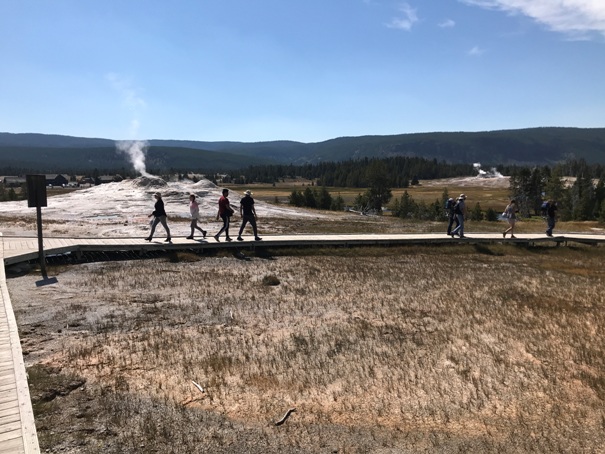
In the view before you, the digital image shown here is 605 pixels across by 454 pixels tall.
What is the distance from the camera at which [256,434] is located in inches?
266

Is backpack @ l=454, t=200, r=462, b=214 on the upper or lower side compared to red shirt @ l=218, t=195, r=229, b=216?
lower

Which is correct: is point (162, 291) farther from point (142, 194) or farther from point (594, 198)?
point (594, 198)

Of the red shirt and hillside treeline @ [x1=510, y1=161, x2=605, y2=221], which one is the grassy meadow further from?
hillside treeline @ [x1=510, y1=161, x2=605, y2=221]

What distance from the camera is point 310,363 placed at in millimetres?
9219

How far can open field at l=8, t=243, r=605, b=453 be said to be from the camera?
22.3 feet

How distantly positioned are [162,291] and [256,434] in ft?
27.4

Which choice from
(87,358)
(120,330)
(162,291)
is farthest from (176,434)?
Result: (162,291)

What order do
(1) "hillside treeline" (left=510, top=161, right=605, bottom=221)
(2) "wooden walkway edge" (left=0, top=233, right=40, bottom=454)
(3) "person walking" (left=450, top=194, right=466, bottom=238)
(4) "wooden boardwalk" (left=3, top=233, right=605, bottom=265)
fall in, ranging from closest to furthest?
(2) "wooden walkway edge" (left=0, top=233, right=40, bottom=454) → (4) "wooden boardwalk" (left=3, top=233, right=605, bottom=265) → (3) "person walking" (left=450, top=194, right=466, bottom=238) → (1) "hillside treeline" (left=510, top=161, right=605, bottom=221)

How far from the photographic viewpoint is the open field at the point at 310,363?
6.80 m

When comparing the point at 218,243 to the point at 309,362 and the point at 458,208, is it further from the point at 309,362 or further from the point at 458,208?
the point at 458,208

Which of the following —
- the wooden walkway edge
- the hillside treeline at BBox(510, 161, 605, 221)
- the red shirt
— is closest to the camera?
the wooden walkway edge

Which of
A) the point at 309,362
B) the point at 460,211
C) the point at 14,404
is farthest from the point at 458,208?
the point at 14,404

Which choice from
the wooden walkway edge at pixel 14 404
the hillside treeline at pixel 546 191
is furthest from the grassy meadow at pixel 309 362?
the hillside treeline at pixel 546 191

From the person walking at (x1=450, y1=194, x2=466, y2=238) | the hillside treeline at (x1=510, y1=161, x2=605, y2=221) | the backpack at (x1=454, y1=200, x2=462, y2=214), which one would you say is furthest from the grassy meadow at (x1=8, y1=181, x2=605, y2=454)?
the hillside treeline at (x1=510, y1=161, x2=605, y2=221)
